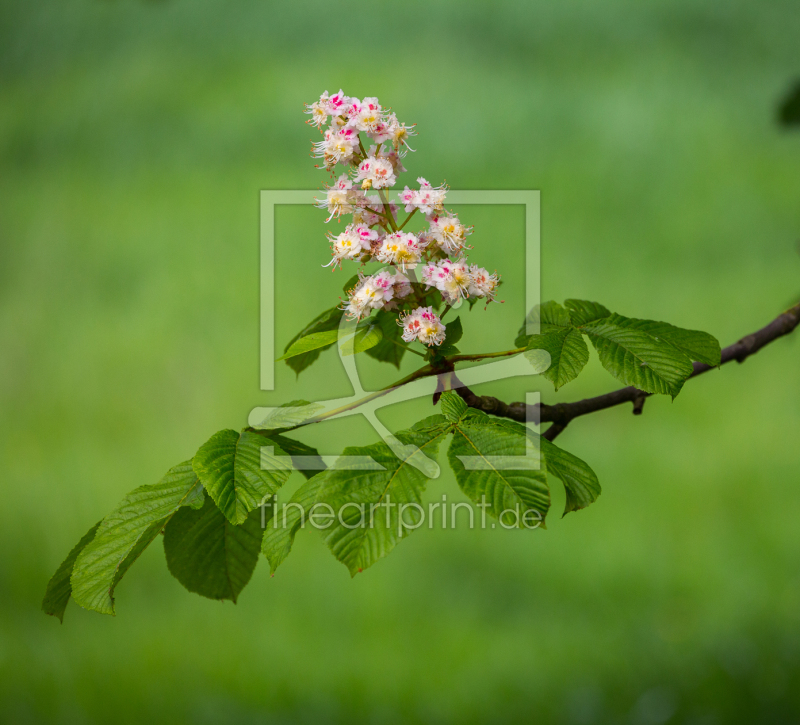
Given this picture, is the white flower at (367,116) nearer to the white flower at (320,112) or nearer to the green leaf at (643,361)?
the white flower at (320,112)

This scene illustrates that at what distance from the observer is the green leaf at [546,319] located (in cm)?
50

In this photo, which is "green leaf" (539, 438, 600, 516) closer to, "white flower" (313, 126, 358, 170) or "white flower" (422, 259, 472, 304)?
"white flower" (422, 259, 472, 304)

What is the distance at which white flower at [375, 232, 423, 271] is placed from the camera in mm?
456

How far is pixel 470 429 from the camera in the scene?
1.27ft

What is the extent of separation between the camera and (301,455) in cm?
49

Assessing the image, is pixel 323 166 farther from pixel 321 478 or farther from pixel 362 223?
pixel 321 478

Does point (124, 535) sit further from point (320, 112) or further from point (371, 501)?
point (320, 112)

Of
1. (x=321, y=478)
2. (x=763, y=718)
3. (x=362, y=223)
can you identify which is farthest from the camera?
(x=763, y=718)

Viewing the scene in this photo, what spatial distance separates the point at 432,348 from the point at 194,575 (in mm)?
224

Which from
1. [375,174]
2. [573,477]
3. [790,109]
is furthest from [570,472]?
[790,109]

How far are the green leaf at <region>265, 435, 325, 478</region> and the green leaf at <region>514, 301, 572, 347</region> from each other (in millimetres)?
158

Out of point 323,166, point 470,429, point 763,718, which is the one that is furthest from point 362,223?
point 763,718

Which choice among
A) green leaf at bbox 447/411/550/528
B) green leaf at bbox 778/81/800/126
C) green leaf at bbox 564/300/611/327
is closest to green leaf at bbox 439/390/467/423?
green leaf at bbox 447/411/550/528

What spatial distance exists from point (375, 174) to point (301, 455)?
0.19 meters
